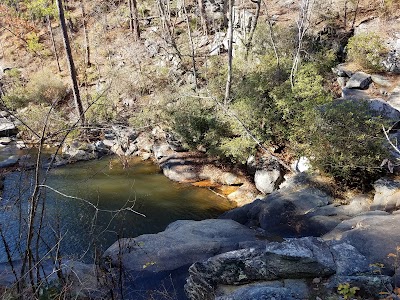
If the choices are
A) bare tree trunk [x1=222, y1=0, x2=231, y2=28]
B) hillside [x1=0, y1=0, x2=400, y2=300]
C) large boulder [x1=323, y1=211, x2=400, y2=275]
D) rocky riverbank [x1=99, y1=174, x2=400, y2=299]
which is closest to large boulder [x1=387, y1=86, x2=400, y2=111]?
hillside [x1=0, y1=0, x2=400, y2=300]

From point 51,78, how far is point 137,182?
1459 cm

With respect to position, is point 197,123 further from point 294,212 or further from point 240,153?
point 294,212

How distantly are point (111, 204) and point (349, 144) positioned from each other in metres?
7.30

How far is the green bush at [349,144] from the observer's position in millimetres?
7668

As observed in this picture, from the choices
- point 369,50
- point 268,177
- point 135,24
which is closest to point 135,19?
point 135,24

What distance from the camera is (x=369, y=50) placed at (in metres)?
14.5

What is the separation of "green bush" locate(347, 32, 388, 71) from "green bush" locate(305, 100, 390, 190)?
740 cm

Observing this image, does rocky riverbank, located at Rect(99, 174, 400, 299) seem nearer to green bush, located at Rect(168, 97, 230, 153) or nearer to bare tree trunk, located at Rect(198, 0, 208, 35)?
green bush, located at Rect(168, 97, 230, 153)

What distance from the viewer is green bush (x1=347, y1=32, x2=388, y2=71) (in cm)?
1435

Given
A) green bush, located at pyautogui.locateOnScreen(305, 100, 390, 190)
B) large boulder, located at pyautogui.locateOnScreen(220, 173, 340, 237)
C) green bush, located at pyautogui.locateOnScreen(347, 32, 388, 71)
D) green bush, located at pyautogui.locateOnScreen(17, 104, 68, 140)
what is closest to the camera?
green bush, located at pyautogui.locateOnScreen(17, 104, 68, 140)

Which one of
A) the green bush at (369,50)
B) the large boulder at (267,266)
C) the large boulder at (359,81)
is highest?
the green bush at (369,50)

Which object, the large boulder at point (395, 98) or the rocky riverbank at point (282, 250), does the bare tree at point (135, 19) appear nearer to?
the large boulder at point (395, 98)

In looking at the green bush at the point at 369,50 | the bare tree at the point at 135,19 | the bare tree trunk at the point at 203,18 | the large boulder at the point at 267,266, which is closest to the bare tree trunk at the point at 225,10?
the bare tree trunk at the point at 203,18

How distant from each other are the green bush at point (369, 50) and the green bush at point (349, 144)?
740cm
